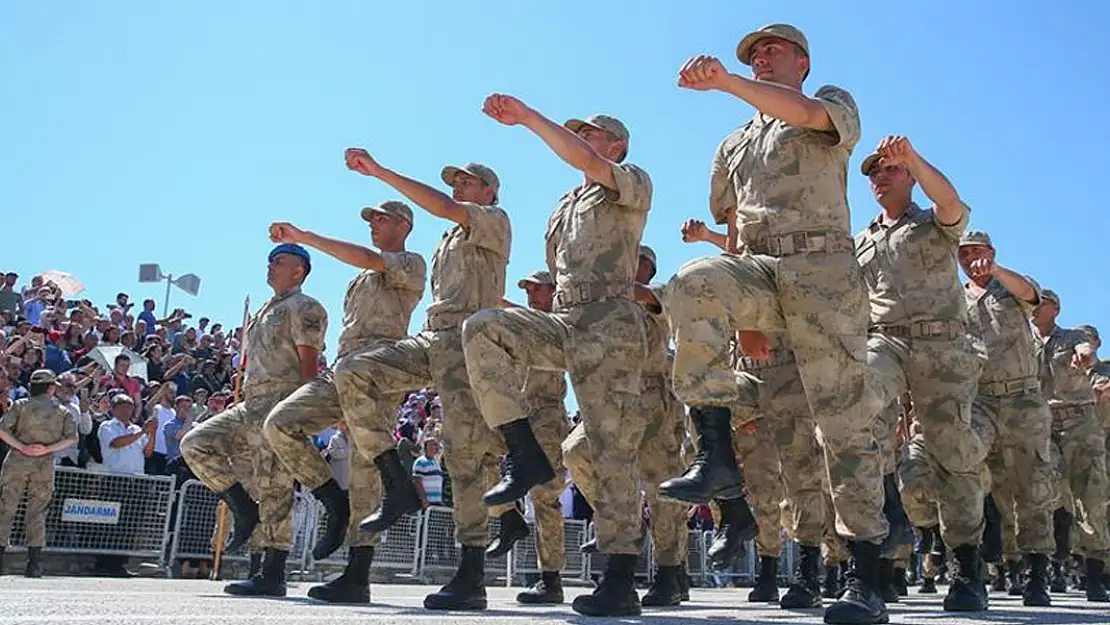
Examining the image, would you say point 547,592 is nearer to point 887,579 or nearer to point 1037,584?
point 887,579

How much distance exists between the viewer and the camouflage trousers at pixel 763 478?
8.84 metres

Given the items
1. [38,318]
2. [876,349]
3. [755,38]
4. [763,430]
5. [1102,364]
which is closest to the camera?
[755,38]

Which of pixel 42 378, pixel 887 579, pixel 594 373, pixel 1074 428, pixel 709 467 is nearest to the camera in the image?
pixel 709 467

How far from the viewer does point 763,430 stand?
8852mm

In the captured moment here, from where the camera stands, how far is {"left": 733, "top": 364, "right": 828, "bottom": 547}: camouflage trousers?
7.82 meters

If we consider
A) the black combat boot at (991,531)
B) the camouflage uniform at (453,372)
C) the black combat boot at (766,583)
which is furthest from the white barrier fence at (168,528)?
the camouflage uniform at (453,372)

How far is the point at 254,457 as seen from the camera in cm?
803

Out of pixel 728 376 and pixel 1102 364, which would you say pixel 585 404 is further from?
pixel 1102 364

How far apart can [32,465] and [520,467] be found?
8073 mm

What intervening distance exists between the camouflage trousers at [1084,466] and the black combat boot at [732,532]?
643 cm

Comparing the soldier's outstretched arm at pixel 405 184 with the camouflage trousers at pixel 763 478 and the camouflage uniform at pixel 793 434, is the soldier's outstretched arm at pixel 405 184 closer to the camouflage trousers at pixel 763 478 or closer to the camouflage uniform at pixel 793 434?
the camouflage uniform at pixel 793 434

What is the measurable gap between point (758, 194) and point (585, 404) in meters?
1.40

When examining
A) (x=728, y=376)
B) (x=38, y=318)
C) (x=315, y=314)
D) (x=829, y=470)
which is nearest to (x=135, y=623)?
(x=728, y=376)

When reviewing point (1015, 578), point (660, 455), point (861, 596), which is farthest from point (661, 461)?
point (1015, 578)
